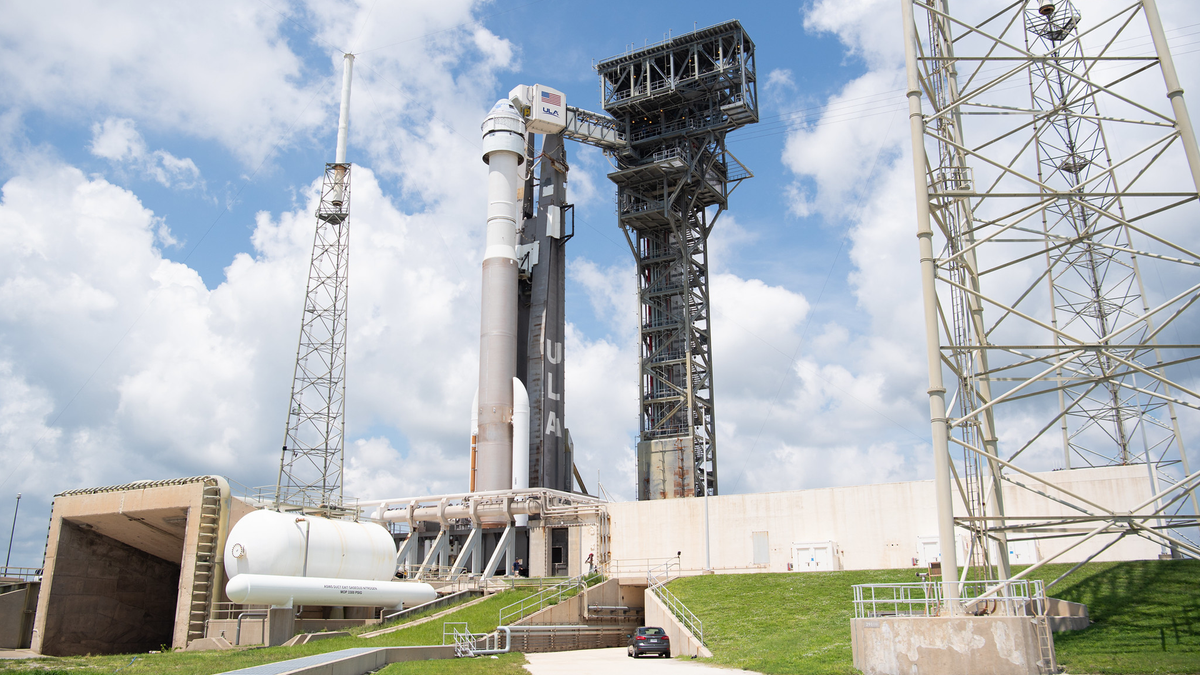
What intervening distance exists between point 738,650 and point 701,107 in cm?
4241

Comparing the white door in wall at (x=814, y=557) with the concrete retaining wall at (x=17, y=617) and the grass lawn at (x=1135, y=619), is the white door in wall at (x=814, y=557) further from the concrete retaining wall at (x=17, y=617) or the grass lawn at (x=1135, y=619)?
the concrete retaining wall at (x=17, y=617)

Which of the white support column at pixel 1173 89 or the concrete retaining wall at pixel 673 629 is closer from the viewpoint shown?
the white support column at pixel 1173 89

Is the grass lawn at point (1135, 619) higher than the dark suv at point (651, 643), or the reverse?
the grass lawn at point (1135, 619)

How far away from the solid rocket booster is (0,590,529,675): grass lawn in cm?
1719

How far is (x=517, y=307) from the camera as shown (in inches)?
2248

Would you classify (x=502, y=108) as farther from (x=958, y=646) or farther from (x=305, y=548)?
(x=958, y=646)

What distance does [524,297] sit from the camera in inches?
2366

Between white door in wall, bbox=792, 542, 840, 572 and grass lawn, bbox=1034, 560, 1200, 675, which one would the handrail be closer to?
white door in wall, bbox=792, 542, 840, 572

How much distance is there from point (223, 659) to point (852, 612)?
18356mm

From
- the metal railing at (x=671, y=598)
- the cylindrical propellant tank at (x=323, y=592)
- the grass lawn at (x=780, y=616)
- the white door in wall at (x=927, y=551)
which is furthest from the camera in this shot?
the white door in wall at (x=927, y=551)

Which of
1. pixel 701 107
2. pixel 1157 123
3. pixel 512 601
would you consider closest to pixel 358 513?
pixel 512 601

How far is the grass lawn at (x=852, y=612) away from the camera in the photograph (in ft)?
58.1

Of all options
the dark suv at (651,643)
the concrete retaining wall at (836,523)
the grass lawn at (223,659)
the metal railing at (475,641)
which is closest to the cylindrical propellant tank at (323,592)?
the grass lawn at (223,659)

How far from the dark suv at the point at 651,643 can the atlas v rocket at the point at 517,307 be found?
76.9 feet
